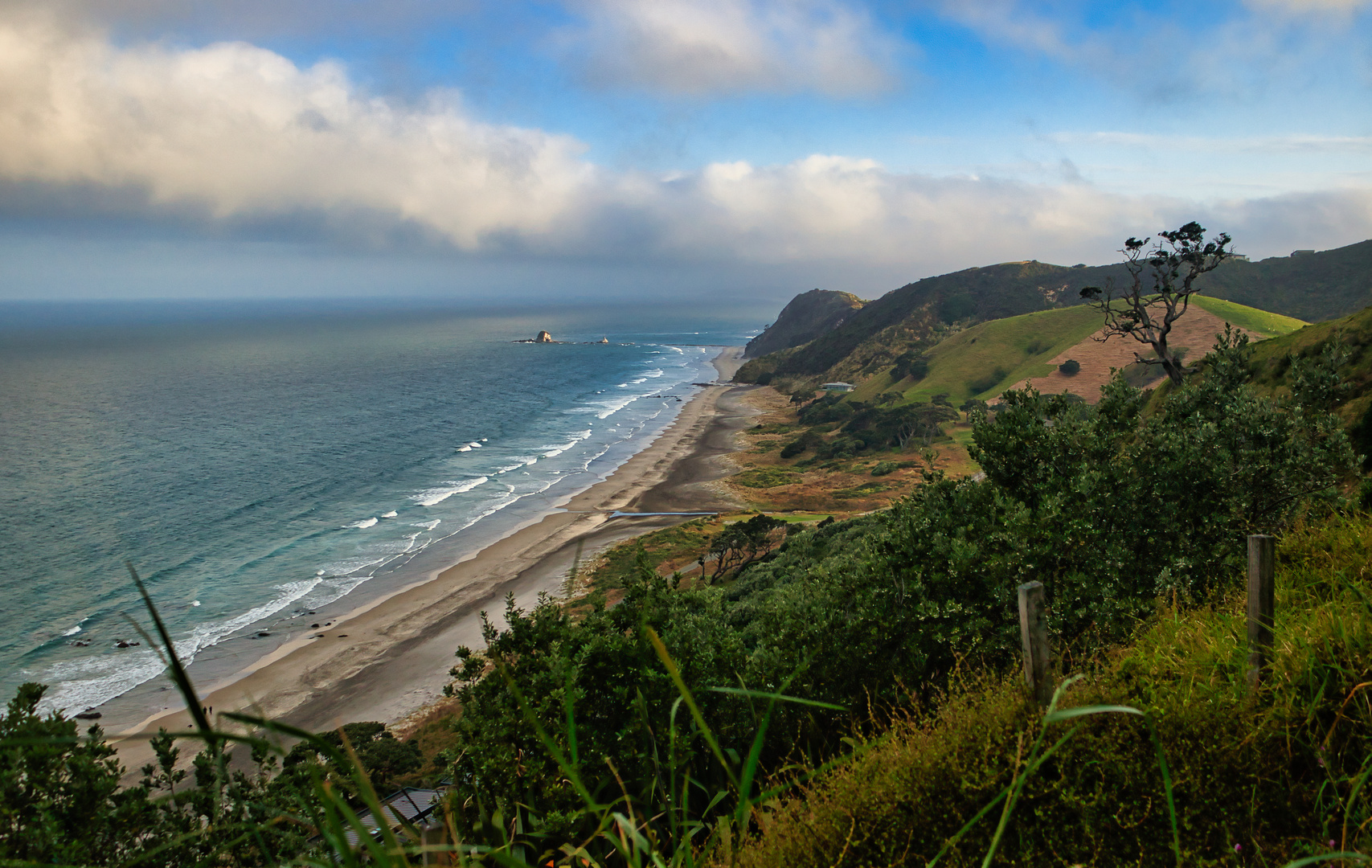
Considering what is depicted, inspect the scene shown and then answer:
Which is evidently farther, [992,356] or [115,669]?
[992,356]

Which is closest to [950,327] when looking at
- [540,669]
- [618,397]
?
[618,397]

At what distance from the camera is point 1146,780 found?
469 centimetres

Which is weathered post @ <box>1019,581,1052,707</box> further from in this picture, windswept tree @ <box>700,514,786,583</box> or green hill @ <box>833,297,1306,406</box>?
green hill @ <box>833,297,1306,406</box>

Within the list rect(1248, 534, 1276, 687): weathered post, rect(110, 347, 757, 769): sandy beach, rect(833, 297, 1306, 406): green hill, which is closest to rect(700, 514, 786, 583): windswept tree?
rect(110, 347, 757, 769): sandy beach

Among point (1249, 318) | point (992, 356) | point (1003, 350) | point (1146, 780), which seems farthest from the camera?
point (1003, 350)

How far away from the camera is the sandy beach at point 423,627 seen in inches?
1278

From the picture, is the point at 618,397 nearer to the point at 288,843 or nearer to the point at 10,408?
the point at 10,408

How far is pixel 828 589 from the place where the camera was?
14203mm

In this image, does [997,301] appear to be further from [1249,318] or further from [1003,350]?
[1249,318]

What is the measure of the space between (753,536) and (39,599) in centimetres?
4309

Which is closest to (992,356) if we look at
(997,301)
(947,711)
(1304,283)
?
(997,301)

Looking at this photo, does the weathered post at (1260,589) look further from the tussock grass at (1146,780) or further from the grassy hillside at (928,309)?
the grassy hillside at (928,309)

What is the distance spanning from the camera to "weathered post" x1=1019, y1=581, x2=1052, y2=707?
5215 mm

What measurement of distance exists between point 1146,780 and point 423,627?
4080 cm
